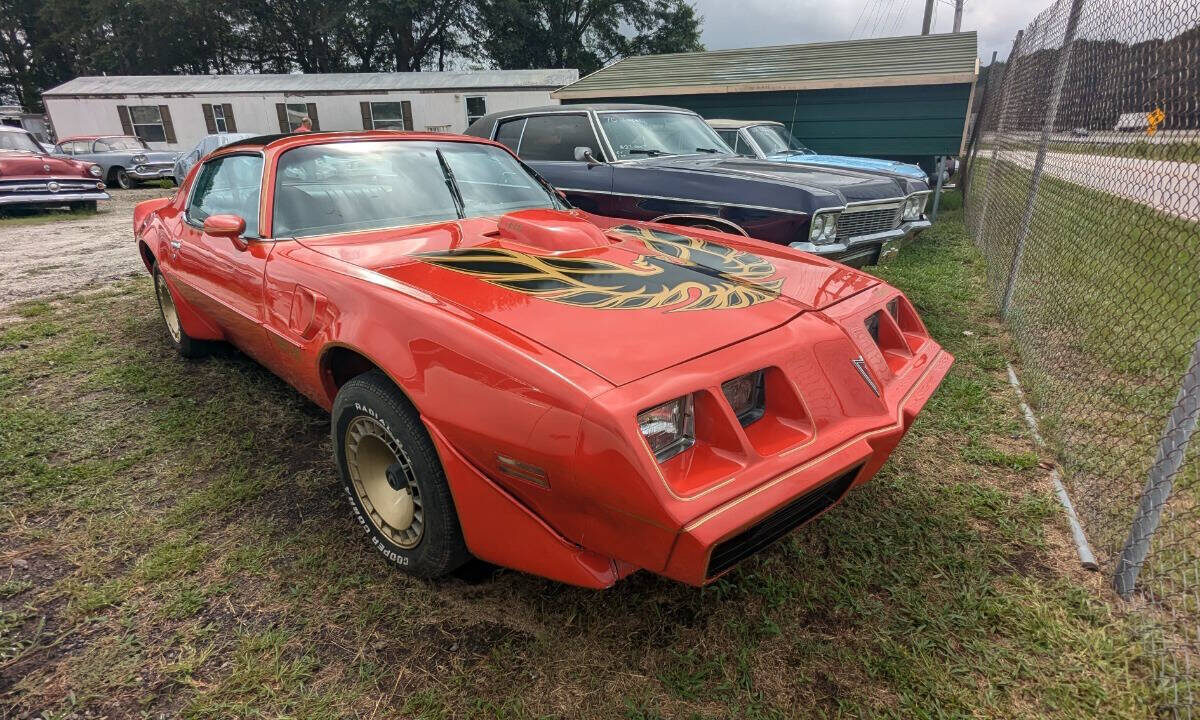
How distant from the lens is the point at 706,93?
10.7 meters

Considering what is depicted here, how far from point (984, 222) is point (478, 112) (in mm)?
16509

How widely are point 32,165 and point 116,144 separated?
713 centimetres

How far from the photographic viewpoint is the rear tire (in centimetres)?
385

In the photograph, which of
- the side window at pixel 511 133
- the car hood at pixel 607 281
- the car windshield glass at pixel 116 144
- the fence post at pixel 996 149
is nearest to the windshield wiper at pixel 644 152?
the side window at pixel 511 133

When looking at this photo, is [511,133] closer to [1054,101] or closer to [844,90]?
[1054,101]

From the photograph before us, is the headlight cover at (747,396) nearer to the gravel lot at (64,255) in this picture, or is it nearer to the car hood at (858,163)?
the car hood at (858,163)

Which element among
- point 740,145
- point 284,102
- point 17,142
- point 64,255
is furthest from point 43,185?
point 740,145

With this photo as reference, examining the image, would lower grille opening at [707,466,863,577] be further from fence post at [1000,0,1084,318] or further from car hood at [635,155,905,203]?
fence post at [1000,0,1084,318]

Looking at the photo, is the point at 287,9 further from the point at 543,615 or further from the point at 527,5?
the point at 543,615

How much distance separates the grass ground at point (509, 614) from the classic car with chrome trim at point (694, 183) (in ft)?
6.34

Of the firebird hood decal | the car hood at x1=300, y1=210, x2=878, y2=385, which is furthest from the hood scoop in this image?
the firebird hood decal

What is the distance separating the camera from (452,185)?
299 centimetres

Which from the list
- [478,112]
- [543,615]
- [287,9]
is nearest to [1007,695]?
[543,615]

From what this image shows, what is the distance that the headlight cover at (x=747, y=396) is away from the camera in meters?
1.79
